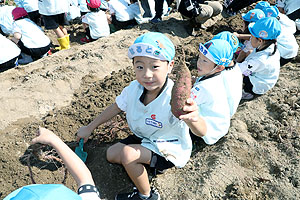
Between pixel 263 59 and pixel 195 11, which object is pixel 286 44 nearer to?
pixel 263 59

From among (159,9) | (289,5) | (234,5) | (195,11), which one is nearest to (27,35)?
(159,9)

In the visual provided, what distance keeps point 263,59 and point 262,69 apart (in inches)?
5.0

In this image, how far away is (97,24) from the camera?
524 centimetres

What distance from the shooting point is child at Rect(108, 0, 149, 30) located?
586 centimetres

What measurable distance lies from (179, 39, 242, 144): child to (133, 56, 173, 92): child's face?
1.94 ft

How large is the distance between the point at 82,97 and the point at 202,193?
188cm

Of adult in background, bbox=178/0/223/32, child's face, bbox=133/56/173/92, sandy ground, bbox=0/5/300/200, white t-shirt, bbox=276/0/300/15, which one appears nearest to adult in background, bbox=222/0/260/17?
white t-shirt, bbox=276/0/300/15

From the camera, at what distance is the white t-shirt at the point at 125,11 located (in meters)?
5.86

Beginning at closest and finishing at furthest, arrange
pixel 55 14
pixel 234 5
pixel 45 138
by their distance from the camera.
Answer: pixel 45 138
pixel 55 14
pixel 234 5

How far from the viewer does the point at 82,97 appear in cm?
342

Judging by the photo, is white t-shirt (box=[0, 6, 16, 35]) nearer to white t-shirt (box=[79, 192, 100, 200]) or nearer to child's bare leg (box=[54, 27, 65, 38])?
child's bare leg (box=[54, 27, 65, 38])

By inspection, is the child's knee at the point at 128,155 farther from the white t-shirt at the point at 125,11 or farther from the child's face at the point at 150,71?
the white t-shirt at the point at 125,11

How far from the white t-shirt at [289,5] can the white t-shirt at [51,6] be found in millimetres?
4304

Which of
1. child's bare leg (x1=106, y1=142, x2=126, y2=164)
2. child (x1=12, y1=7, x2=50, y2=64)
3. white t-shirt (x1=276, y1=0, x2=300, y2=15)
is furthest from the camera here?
white t-shirt (x1=276, y1=0, x2=300, y2=15)
